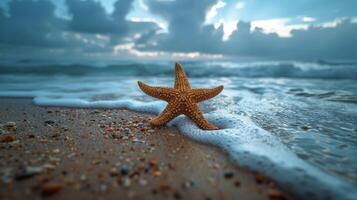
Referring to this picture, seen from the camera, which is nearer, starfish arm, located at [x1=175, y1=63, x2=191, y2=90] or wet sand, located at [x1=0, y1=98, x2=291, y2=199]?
wet sand, located at [x1=0, y1=98, x2=291, y2=199]

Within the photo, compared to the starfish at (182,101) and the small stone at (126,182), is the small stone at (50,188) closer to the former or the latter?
the small stone at (126,182)

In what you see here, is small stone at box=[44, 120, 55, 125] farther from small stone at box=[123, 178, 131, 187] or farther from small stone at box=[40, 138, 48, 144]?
small stone at box=[123, 178, 131, 187]

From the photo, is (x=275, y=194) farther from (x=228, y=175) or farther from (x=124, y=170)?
(x=124, y=170)

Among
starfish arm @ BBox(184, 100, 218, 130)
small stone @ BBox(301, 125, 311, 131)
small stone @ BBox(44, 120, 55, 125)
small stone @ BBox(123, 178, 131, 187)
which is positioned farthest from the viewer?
small stone @ BBox(44, 120, 55, 125)

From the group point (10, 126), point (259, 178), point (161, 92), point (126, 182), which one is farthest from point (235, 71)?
point (126, 182)

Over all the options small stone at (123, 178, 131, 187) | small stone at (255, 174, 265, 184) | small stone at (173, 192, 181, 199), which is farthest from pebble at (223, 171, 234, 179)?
small stone at (123, 178, 131, 187)

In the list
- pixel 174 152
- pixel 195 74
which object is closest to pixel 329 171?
pixel 174 152

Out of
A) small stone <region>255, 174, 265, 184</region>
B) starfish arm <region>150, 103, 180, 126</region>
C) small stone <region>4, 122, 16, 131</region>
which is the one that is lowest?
small stone <region>255, 174, 265, 184</region>
